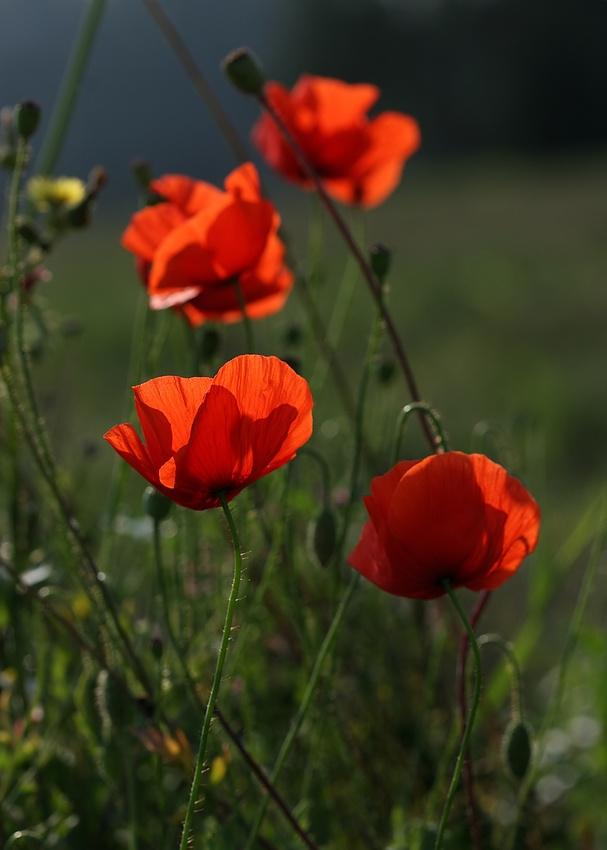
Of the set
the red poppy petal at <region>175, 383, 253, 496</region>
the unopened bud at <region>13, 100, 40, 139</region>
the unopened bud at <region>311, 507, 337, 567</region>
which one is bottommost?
the unopened bud at <region>311, 507, 337, 567</region>

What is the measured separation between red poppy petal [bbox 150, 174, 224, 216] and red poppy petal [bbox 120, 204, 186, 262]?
4cm

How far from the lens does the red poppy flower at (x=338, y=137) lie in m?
1.05

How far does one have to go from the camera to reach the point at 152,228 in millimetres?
791

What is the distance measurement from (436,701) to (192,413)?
2.23 ft

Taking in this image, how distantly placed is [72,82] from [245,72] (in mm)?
268

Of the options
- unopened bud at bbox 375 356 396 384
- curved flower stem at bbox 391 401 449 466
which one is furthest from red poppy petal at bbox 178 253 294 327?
curved flower stem at bbox 391 401 449 466

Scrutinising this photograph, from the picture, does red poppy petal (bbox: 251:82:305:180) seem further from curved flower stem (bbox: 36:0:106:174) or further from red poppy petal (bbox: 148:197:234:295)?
red poppy petal (bbox: 148:197:234:295)

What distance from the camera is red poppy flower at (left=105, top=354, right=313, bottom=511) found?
0.51 m

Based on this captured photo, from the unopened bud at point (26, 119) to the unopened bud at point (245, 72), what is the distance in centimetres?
15

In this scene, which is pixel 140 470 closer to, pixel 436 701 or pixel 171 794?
pixel 171 794

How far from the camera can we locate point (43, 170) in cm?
99

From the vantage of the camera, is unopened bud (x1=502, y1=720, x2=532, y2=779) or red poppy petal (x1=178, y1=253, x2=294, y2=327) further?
red poppy petal (x1=178, y1=253, x2=294, y2=327)

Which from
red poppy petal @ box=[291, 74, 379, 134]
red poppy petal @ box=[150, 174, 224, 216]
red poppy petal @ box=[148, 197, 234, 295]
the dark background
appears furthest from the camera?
the dark background

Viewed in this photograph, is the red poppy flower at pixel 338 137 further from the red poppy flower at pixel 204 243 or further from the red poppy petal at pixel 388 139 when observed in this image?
the red poppy flower at pixel 204 243
